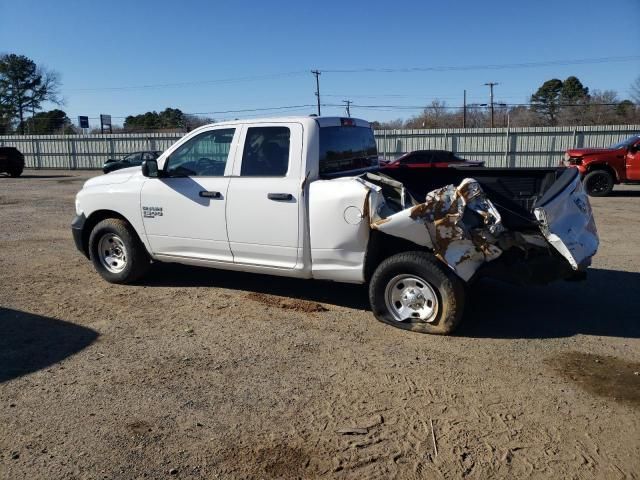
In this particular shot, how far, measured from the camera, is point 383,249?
17.3 feet

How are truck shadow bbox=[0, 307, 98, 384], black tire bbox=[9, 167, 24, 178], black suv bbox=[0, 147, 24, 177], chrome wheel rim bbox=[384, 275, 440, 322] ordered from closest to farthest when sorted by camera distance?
1. truck shadow bbox=[0, 307, 98, 384]
2. chrome wheel rim bbox=[384, 275, 440, 322]
3. black suv bbox=[0, 147, 24, 177]
4. black tire bbox=[9, 167, 24, 178]

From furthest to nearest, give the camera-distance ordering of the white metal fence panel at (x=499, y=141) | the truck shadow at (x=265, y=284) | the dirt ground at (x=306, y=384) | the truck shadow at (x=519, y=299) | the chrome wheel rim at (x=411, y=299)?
the white metal fence panel at (x=499, y=141) → the truck shadow at (x=265, y=284) → the truck shadow at (x=519, y=299) → the chrome wheel rim at (x=411, y=299) → the dirt ground at (x=306, y=384)

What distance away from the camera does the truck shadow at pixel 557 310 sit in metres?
5.15

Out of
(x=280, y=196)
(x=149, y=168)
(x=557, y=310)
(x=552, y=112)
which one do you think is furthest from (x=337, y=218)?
(x=552, y=112)

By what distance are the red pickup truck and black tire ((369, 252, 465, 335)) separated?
14.0 metres

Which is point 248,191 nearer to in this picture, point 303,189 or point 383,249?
point 303,189

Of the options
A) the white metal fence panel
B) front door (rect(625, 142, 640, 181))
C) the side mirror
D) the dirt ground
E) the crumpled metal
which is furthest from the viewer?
the white metal fence panel

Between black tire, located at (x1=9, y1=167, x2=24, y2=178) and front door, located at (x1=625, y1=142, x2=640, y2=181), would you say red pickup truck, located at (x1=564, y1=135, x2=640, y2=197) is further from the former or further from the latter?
black tire, located at (x1=9, y1=167, x2=24, y2=178)

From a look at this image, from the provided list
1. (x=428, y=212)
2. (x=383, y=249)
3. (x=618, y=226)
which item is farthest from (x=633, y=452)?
(x=618, y=226)

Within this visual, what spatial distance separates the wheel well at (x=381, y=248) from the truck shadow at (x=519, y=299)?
0.75m

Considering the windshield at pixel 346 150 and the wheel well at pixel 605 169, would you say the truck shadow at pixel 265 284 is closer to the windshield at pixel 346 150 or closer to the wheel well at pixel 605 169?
the windshield at pixel 346 150

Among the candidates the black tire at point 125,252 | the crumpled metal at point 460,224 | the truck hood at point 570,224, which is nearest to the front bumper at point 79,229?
the black tire at point 125,252

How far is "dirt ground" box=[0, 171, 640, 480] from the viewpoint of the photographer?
3.14 metres

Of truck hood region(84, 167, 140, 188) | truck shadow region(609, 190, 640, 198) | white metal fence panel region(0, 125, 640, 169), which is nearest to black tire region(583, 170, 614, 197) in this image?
truck shadow region(609, 190, 640, 198)
